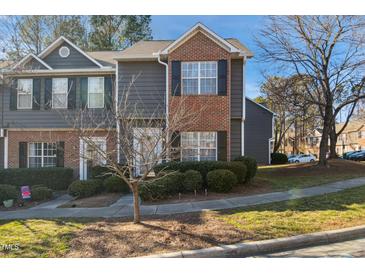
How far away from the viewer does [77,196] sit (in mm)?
11836

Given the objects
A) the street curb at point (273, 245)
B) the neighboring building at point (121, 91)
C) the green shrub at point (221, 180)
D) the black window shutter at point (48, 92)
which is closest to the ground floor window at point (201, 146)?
the neighboring building at point (121, 91)

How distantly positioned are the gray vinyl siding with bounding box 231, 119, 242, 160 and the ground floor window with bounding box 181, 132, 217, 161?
1.24 meters

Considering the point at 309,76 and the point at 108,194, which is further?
the point at 309,76

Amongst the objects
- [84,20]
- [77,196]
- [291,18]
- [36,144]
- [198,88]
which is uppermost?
[84,20]

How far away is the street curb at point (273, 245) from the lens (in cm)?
536

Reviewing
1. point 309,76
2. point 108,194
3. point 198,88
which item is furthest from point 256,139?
point 108,194

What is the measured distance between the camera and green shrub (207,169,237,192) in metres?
11.0

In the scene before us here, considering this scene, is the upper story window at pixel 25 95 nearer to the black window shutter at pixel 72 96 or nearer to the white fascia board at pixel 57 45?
the white fascia board at pixel 57 45

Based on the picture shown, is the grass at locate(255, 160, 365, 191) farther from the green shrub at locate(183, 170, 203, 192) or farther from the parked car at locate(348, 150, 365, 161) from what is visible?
the parked car at locate(348, 150, 365, 161)

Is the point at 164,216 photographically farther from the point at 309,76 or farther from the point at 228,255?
the point at 309,76

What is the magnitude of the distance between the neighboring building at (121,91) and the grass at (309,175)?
2.29 m

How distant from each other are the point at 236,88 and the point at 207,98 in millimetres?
1700

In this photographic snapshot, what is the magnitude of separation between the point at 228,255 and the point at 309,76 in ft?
48.6

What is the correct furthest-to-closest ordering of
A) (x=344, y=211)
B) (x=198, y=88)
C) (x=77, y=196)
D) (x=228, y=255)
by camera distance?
(x=198, y=88), (x=77, y=196), (x=344, y=211), (x=228, y=255)
